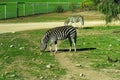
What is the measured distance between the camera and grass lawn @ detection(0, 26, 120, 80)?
15664 mm

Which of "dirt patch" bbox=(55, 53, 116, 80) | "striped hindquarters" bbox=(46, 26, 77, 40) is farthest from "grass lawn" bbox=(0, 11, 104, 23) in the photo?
"dirt patch" bbox=(55, 53, 116, 80)

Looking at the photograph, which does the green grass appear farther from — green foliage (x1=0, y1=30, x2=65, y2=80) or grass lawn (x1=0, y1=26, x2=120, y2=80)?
green foliage (x1=0, y1=30, x2=65, y2=80)

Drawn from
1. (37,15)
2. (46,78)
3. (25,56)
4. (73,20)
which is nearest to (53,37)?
(25,56)

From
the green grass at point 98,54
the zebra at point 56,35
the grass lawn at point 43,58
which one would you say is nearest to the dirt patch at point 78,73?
the grass lawn at point 43,58

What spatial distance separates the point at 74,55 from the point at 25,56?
2.40 m

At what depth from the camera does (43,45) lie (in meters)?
21.3

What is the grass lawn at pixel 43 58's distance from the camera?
51.4 feet

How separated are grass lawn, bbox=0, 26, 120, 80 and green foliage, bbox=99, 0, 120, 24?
16.0 feet

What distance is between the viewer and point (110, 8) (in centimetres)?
3120

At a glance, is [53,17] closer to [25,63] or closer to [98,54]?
[98,54]

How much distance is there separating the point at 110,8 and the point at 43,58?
43.0 ft

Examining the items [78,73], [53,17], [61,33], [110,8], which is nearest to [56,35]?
[61,33]

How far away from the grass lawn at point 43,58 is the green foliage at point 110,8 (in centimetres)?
486

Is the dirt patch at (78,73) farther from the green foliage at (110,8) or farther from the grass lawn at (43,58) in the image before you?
the green foliage at (110,8)
